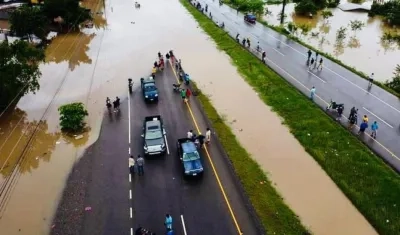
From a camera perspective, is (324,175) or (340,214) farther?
(324,175)

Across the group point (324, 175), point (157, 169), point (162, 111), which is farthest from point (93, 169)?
point (324, 175)

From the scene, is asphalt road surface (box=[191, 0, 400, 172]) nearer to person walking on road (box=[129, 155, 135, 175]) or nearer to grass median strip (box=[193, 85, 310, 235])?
grass median strip (box=[193, 85, 310, 235])

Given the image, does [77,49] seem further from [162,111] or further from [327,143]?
[327,143]

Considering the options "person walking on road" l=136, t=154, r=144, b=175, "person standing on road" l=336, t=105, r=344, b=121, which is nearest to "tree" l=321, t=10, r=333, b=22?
"person standing on road" l=336, t=105, r=344, b=121

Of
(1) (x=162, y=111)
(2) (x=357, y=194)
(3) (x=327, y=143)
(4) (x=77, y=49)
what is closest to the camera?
(2) (x=357, y=194)

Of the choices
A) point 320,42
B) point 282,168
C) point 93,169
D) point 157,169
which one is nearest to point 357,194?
point 282,168

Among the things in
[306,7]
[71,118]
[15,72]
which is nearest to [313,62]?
[71,118]

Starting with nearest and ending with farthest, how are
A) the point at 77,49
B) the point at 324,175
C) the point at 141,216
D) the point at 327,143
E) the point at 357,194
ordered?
the point at 141,216, the point at 357,194, the point at 324,175, the point at 327,143, the point at 77,49
